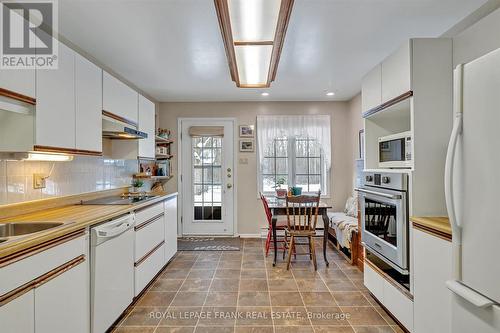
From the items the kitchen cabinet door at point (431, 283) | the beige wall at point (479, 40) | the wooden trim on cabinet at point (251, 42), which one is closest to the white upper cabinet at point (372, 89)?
the beige wall at point (479, 40)

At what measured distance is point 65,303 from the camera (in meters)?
1.57

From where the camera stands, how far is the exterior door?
16.0ft

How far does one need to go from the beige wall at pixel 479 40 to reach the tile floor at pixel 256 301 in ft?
6.88

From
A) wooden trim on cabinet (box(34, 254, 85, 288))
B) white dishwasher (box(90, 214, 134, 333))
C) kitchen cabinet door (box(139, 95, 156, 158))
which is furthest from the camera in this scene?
kitchen cabinet door (box(139, 95, 156, 158))

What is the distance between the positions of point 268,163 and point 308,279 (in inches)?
90.6

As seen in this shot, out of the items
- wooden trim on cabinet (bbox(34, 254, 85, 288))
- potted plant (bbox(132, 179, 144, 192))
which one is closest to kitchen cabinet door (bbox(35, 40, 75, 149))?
wooden trim on cabinet (bbox(34, 254, 85, 288))

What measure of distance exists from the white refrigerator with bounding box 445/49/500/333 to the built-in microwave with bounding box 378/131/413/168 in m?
0.70

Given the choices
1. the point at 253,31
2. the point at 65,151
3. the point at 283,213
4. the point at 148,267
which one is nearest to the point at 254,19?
the point at 253,31

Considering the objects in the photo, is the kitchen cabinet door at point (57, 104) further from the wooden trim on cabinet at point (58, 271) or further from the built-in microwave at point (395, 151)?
the built-in microwave at point (395, 151)

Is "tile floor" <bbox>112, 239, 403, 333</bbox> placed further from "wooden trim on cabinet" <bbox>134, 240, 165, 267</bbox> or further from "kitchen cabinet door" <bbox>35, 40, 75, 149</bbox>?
"kitchen cabinet door" <bbox>35, 40, 75, 149</bbox>

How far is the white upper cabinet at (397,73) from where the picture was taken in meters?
1.97

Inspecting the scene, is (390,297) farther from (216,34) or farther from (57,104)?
(57,104)

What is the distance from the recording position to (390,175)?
2172mm

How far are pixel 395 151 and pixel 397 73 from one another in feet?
2.09
